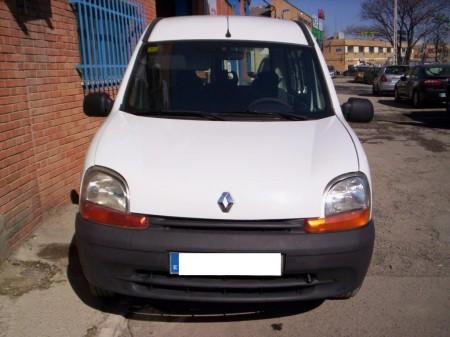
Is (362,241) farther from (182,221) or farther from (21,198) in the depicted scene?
(21,198)

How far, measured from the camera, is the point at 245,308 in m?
3.32

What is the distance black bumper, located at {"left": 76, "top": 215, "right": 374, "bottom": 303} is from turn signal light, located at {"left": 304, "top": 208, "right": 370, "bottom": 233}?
0.12 feet

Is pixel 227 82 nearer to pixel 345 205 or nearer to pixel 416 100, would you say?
pixel 345 205

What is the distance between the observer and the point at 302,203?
271 cm

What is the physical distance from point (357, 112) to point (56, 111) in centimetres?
305

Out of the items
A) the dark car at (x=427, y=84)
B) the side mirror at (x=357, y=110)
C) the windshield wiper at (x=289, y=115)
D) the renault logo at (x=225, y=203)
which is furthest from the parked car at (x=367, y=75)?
the renault logo at (x=225, y=203)

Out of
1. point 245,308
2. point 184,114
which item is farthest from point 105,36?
point 245,308

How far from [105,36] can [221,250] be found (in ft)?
16.1

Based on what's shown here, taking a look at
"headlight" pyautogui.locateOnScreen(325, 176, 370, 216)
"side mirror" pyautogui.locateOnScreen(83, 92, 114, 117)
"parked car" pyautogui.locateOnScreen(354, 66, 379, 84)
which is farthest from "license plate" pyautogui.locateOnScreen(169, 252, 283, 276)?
"parked car" pyautogui.locateOnScreen(354, 66, 379, 84)

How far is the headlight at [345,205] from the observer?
108 inches

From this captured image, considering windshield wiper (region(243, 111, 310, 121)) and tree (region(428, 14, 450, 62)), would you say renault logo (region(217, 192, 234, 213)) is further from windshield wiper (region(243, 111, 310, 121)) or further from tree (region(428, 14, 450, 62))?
tree (region(428, 14, 450, 62))

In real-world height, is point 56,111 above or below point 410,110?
above

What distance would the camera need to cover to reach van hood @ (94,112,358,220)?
2.68 meters

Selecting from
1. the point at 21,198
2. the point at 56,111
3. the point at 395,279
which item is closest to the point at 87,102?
the point at 21,198
